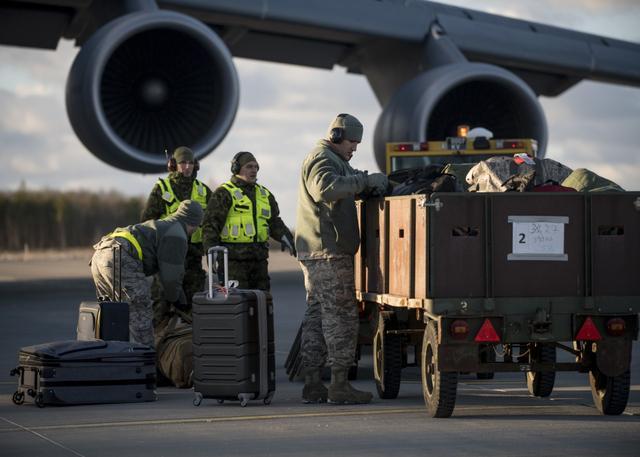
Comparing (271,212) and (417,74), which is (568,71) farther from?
(271,212)

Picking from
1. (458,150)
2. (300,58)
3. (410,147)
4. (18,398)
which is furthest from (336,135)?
(300,58)

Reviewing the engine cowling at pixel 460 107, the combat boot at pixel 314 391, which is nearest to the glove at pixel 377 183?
the combat boot at pixel 314 391

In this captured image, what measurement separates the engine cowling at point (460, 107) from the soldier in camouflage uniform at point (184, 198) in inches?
290

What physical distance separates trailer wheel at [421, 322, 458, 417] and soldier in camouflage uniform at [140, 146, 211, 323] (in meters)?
4.36

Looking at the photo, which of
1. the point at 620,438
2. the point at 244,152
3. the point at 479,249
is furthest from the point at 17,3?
the point at 620,438

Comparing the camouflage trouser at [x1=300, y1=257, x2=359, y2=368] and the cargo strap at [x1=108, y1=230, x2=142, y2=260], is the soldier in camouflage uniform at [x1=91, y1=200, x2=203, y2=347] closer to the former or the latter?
the cargo strap at [x1=108, y1=230, x2=142, y2=260]

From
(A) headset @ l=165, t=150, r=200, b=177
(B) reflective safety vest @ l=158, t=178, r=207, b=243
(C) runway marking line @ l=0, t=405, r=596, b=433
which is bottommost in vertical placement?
(C) runway marking line @ l=0, t=405, r=596, b=433

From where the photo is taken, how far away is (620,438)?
6883 millimetres

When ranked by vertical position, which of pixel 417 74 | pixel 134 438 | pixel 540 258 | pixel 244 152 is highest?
pixel 417 74

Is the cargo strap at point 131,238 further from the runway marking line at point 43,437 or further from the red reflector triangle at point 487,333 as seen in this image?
the red reflector triangle at point 487,333

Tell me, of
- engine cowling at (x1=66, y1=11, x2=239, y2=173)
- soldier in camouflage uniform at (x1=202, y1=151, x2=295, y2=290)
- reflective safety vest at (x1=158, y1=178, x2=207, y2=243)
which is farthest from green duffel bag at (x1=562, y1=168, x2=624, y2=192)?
engine cowling at (x1=66, y1=11, x2=239, y2=173)

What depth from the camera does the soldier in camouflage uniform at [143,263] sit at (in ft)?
31.3

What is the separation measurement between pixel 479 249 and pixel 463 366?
0.66m

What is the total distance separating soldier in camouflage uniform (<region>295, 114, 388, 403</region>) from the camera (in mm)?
8508
